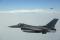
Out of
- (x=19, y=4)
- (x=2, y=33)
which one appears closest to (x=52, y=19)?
(x=19, y=4)

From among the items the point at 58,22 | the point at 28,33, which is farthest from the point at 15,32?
→ the point at 58,22

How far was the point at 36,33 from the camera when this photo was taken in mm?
1800

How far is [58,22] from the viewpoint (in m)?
1.79

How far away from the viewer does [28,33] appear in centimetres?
182

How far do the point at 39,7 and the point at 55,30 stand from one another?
0.37m

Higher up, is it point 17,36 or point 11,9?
point 11,9

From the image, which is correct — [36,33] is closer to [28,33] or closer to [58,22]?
[28,33]

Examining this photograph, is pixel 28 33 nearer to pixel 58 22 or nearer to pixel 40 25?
pixel 40 25

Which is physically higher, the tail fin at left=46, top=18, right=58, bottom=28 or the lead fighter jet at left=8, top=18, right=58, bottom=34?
the tail fin at left=46, top=18, right=58, bottom=28

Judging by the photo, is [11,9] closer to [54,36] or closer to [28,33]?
[28,33]

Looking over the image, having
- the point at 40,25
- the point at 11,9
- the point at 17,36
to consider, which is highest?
the point at 11,9

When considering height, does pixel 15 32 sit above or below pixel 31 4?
below

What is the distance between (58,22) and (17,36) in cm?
57

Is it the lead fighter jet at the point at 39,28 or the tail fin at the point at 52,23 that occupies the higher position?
the tail fin at the point at 52,23
